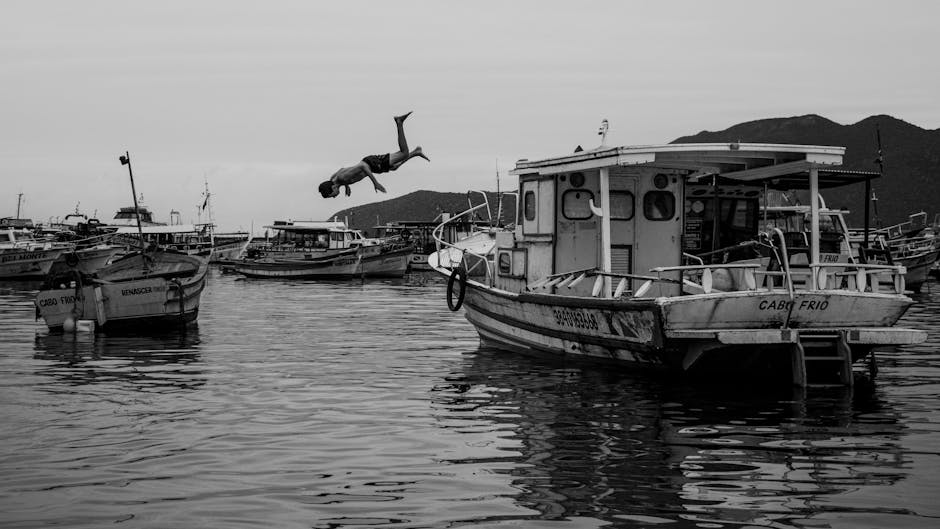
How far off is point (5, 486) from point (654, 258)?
10905 mm

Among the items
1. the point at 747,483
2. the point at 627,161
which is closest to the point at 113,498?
the point at 747,483

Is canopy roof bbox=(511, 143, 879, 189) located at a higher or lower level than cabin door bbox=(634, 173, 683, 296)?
higher

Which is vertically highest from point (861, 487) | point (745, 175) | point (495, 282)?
point (745, 175)

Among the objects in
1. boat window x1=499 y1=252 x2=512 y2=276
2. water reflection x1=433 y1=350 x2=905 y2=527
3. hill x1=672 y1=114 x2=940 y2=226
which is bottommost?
water reflection x1=433 y1=350 x2=905 y2=527

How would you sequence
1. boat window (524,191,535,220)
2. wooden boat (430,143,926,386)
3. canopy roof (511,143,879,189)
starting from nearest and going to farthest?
wooden boat (430,143,926,386) → canopy roof (511,143,879,189) → boat window (524,191,535,220)

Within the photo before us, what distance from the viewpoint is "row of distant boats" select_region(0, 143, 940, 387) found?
1316 cm

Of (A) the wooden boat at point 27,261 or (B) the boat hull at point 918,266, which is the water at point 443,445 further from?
(A) the wooden boat at point 27,261

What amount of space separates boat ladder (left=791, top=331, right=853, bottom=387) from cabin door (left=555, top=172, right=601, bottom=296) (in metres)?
4.31

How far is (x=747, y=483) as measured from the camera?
8.72 m

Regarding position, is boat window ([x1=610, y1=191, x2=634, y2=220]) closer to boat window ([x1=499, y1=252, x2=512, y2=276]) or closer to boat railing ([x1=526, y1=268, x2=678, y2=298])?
boat railing ([x1=526, y1=268, x2=678, y2=298])

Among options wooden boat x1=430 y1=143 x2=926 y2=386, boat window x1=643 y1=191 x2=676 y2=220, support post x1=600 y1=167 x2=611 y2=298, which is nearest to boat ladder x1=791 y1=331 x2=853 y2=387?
wooden boat x1=430 y1=143 x2=926 y2=386

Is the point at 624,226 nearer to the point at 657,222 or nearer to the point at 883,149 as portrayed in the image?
the point at 657,222

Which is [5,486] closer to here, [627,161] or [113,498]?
A: [113,498]

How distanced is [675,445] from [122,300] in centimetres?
1593
